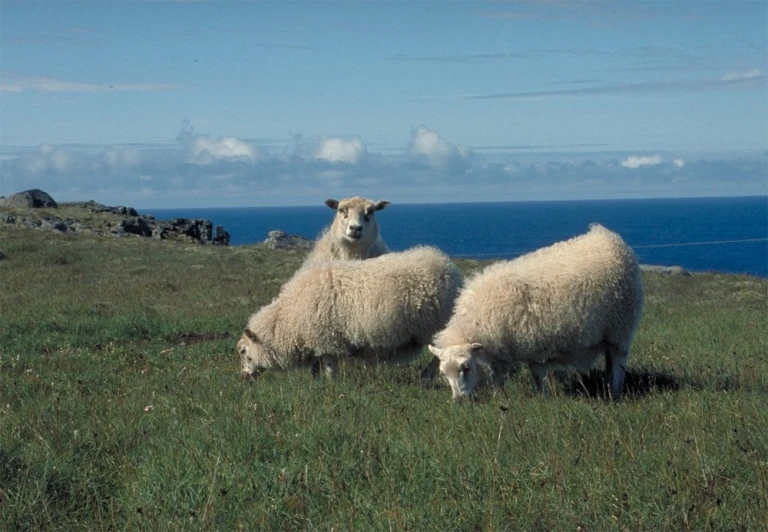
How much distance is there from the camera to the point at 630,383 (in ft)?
32.5

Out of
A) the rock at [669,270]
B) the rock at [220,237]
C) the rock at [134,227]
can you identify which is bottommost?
the rock at [669,270]

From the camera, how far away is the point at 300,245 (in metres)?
40.7

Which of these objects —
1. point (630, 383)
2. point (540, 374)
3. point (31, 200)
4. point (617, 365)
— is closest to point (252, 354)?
point (540, 374)

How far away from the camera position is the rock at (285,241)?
39341 millimetres

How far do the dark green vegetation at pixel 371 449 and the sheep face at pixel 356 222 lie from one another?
278 cm

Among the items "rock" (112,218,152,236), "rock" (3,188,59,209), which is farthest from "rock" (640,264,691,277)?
"rock" (3,188,59,209)

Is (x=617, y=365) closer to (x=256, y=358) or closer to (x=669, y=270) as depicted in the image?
(x=256, y=358)

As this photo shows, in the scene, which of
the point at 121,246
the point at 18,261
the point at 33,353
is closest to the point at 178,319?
the point at 33,353

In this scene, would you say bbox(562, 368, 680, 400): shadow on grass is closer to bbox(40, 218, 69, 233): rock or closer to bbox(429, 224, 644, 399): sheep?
bbox(429, 224, 644, 399): sheep

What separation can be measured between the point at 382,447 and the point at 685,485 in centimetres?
203

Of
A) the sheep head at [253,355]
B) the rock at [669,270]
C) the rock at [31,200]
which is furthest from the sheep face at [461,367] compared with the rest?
the rock at [31,200]

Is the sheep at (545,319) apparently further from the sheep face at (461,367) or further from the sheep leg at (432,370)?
the sheep leg at (432,370)

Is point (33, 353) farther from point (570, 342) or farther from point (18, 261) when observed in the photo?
point (18, 261)

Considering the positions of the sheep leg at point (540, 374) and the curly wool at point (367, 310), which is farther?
the curly wool at point (367, 310)
